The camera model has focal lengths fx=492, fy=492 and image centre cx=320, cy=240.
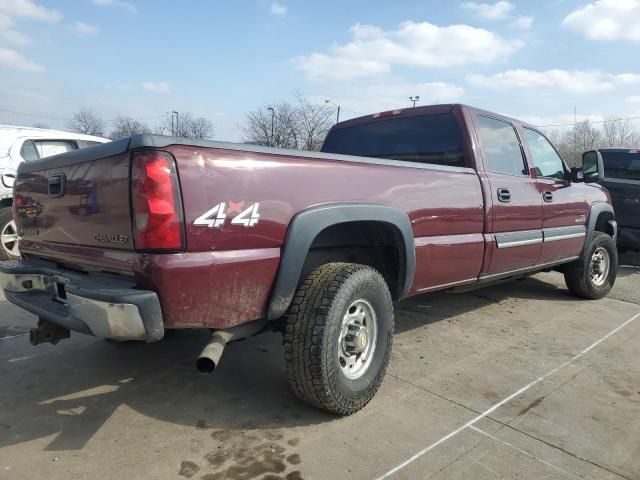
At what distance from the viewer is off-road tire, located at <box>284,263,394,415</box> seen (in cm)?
261

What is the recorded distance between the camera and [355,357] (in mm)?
2984

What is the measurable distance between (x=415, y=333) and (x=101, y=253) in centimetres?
281

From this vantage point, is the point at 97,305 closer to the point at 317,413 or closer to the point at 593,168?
the point at 317,413

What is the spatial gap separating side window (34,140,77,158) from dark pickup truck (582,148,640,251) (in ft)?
27.2

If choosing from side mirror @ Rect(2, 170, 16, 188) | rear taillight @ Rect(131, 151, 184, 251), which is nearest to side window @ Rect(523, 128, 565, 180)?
rear taillight @ Rect(131, 151, 184, 251)

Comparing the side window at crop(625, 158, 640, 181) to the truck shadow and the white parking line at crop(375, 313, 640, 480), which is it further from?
the truck shadow

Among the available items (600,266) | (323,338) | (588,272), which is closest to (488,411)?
(323,338)

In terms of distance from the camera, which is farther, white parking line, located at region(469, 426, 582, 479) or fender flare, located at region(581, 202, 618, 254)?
fender flare, located at region(581, 202, 618, 254)

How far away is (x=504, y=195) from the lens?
412 cm

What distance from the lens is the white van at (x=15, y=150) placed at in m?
6.49

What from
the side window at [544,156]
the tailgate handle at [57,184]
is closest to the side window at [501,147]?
the side window at [544,156]

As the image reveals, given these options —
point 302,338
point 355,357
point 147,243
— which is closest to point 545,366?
point 355,357

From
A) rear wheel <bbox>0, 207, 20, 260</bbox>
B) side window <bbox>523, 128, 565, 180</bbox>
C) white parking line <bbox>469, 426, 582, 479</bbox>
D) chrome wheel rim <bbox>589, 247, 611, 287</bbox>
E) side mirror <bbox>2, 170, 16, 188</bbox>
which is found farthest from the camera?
rear wheel <bbox>0, 207, 20, 260</bbox>

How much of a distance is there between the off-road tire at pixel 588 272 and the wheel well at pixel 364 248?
10.7 feet
